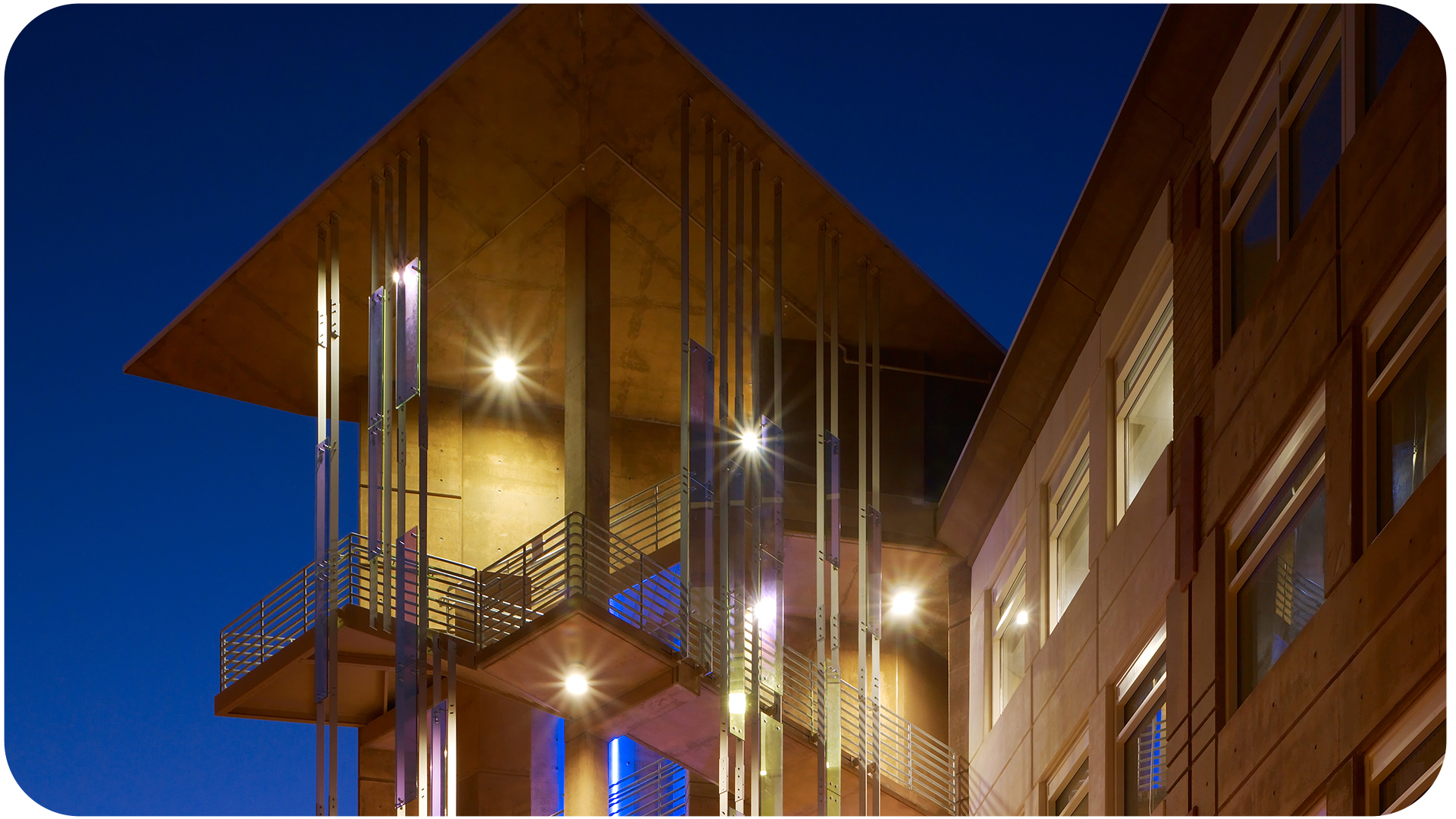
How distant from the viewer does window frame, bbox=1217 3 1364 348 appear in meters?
12.0

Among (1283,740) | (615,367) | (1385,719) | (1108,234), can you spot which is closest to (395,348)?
(615,367)

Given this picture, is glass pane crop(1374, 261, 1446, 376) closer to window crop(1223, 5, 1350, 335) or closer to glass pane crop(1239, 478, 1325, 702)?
glass pane crop(1239, 478, 1325, 702)

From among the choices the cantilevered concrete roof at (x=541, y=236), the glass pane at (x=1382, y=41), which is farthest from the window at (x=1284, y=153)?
the cantilevered concrete roof at (x=541, y=236)

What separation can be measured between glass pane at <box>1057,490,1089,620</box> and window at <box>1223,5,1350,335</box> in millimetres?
5627

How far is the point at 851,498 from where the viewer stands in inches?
990

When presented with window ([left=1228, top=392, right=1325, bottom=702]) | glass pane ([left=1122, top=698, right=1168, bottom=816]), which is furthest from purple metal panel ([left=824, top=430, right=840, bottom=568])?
window ([left=1228, top=392, right=1325, bottom=702])

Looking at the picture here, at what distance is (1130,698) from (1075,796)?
8.16ft

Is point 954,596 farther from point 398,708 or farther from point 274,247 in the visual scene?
point 274,247

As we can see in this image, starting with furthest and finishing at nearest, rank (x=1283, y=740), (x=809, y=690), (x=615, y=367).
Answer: (x=615, y=367), (x=809, y=690), (x=1283, y=740)

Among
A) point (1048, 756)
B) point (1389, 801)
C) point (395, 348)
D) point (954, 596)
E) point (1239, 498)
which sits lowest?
point (1389, 801)

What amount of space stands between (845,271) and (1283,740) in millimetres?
13699

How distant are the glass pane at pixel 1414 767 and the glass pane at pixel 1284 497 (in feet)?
8.94

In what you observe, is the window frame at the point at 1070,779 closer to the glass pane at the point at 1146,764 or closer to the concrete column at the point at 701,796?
the glass pane at the point at 1146,764

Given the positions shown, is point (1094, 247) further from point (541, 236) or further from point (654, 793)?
point (654, 793)
